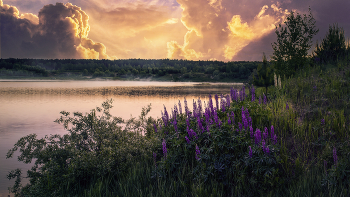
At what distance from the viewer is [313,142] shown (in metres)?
5.34

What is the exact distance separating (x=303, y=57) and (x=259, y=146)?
15.6 meters

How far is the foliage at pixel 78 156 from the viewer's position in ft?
14.0

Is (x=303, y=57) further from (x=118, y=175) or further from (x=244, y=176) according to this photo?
(x=118, y=175)

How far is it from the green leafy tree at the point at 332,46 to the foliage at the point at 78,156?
1936 centimetres

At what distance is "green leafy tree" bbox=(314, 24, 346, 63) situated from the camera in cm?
1780

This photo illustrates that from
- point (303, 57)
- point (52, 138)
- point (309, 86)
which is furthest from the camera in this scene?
point (303, 57)

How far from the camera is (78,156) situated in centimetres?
443

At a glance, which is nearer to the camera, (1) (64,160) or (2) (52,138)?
(1) (64,160)

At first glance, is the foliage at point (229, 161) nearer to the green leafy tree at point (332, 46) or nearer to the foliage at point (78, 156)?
the foliage at point (78, 156)

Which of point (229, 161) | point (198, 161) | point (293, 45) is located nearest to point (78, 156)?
point (198, 161)

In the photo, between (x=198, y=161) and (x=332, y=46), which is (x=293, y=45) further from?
(x=198, y=161)

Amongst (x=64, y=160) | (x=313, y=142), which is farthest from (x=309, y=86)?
(x=64, y=160)

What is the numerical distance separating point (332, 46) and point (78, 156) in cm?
2218

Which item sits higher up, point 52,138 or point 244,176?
point 52,138
